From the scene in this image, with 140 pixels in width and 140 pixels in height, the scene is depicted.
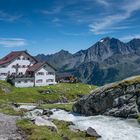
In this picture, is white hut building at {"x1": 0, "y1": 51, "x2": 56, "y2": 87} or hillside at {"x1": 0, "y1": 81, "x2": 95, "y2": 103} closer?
hillside at {"x1": 0, "y1": 81, "x2": 95, "y2": 103}

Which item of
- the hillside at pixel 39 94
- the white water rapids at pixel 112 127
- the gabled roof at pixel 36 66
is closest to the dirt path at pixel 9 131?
the white water rapids at pixel 112 127

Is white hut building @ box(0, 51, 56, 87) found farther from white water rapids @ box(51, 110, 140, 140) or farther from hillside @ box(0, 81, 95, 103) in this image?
white water rapids @ box(51, 110, 140, 140)

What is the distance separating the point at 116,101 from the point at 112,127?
1468cm

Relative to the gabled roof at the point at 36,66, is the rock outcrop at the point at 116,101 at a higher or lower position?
lower

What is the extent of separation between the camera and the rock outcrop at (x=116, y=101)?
65.6 meters

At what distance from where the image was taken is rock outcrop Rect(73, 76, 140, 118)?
65.6m

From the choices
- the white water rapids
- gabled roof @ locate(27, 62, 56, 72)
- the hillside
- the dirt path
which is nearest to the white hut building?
gabled roof @ locate(27, 62, 56, 72)

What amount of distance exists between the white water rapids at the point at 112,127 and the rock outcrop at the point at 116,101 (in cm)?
275

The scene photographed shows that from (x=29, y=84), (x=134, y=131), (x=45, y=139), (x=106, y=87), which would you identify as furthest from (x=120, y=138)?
(x=29, y=84)

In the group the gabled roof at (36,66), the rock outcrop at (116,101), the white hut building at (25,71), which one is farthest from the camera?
the gabled roof at (36,66)

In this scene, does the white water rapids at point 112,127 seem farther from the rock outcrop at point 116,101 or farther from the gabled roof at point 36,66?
the gabled roof at point 36,66

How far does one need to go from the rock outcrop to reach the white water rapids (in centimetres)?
275

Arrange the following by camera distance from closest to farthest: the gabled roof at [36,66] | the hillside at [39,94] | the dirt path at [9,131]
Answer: the dirt path at [9,131]
the hillside at [39,94]
the gabled roof at [36,66]

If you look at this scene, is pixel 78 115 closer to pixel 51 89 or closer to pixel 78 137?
pixel 78 137
